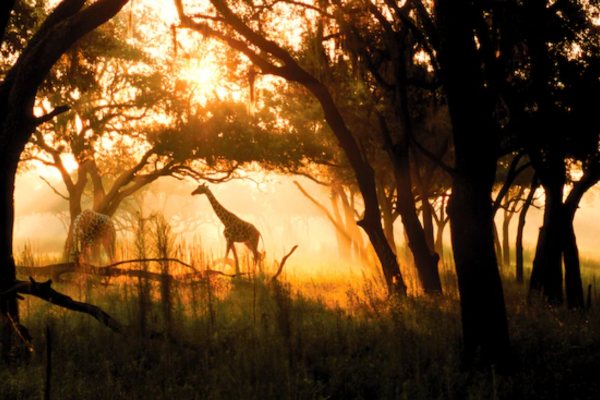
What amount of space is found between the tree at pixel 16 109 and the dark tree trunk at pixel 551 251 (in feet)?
26.0

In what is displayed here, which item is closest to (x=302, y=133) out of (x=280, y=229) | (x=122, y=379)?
(x=122, y=379)

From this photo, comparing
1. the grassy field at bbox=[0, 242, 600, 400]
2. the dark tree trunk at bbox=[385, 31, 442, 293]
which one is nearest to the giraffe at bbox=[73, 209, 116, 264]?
the grassy field at bbox=[0, 242, 600, 400]

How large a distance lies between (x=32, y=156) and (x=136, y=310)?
18.2 m

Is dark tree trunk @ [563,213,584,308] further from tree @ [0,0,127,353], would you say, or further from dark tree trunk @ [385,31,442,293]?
tree @ [0,0,127,353]

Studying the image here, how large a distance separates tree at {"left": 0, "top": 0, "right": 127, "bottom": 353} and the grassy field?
78 centimetres

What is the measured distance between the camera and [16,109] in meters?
6.38

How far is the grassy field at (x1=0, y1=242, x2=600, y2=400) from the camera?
5.36 m

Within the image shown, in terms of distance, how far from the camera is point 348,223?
30578mm

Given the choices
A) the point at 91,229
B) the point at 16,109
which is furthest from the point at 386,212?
the point at 16,109

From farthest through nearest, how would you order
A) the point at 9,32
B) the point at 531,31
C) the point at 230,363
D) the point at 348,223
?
the point at 348,223
the point at 9,32
the point at 531,31
the point at 230,363

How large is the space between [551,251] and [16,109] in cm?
892

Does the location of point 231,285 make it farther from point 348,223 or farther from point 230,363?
point 348,223

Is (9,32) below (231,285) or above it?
above

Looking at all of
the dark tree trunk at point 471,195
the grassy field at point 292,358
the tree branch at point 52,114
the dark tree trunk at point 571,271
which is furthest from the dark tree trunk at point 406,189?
the tree branch at point 52,114
